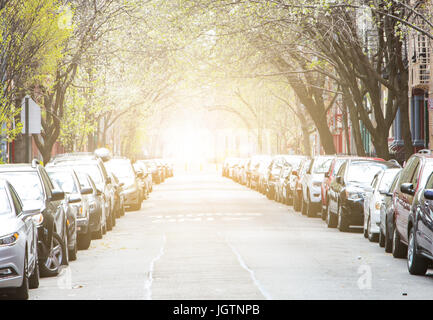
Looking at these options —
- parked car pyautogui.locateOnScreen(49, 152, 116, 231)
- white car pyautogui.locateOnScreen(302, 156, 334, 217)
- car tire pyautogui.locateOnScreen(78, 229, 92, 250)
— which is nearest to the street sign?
parked car pyautogui.locateOnScreen(49, 152, 116, 231)

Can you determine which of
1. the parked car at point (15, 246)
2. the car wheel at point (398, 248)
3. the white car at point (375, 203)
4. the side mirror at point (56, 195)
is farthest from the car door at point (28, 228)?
the white car at point (375, 203)

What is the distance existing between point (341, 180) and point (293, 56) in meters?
15.6

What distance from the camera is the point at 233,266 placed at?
14516mm

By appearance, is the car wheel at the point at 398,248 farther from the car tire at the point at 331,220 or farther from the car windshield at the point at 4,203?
the car tire at the point at 331,220

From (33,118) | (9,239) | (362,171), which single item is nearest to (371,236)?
(362,171)

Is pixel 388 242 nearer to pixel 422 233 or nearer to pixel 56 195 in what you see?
pixel 422 233

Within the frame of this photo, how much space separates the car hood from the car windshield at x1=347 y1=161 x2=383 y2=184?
12955 mm

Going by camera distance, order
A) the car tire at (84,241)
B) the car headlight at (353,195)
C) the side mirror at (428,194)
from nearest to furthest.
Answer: the side mirror at (428,194) → the car tire at (84,241) → the car headlight at (353,195)

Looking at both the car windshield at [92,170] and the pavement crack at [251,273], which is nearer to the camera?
the pavement crack at [251,273]

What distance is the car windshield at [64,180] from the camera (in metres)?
18.6

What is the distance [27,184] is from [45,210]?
981mm

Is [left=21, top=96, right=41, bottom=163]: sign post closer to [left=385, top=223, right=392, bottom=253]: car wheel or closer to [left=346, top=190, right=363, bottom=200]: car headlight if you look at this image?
[left=346, top=190, right=363, bottom=200]: car headlight

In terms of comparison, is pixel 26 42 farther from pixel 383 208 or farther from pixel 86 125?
pixel 86 125

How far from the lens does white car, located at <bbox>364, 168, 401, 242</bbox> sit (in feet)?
64.3
